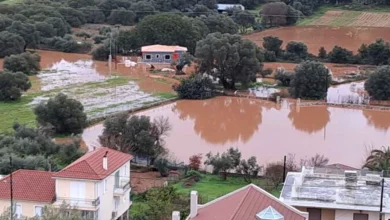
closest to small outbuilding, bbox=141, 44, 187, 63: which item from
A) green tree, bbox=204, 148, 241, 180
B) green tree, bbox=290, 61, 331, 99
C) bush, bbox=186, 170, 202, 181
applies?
green tree, bbox=290, 61, 331, 99

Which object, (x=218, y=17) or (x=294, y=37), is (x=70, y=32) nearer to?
(x=218, y=17)

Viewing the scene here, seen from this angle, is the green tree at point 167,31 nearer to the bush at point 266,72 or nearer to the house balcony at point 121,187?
the bush at point 266,72

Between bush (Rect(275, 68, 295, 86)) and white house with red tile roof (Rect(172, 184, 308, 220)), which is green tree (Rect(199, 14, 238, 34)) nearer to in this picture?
bush (Rect(275, 68, 295, 86))

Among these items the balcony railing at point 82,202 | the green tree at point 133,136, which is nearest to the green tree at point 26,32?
the green tree at point 133,136

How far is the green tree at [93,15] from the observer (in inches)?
2060

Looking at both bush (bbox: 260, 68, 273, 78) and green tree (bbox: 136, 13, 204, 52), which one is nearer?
bush (bbox: 260, 68, 273, 78)

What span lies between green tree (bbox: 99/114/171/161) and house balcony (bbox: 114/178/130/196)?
5344mm

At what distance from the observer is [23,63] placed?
3538cm

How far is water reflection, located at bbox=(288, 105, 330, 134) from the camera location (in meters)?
27.5

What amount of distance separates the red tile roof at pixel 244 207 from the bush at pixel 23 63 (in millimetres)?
24287

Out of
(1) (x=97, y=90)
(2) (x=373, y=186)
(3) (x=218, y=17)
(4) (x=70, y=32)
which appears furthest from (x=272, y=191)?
(4) (x=70, y=32)

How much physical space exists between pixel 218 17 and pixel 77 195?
Answer: 3233 centimetres

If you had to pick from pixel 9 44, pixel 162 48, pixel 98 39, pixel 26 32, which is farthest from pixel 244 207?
pixel 98 39

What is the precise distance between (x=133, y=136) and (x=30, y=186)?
6.91 metres
